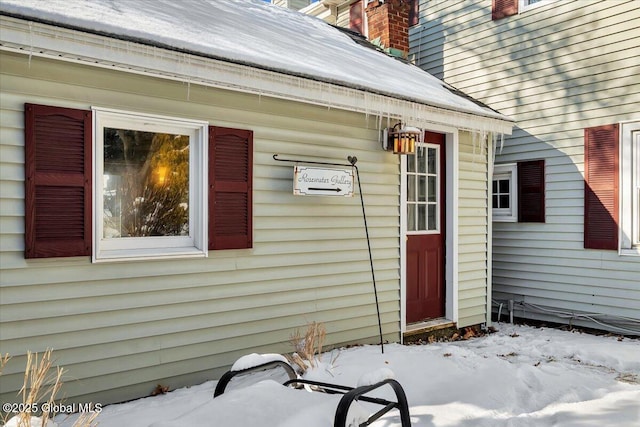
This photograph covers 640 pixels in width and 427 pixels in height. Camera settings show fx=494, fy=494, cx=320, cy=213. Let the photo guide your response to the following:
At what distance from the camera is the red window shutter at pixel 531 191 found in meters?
6.60

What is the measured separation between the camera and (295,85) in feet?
13.5

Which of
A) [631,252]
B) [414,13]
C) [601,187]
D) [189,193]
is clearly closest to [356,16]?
[414,13]

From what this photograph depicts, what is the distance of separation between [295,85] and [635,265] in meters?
4.47

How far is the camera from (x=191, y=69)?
3.56m

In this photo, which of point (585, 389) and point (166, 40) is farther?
point (585, 389)

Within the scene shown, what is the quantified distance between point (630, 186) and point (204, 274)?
4.94 metres

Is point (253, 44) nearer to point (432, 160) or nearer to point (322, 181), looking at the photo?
point (322, 181)

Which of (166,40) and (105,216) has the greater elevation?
(166,40)

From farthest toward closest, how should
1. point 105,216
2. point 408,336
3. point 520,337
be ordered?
point 520,337
point 408,336
point 105,216

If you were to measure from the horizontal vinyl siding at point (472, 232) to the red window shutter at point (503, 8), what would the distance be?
2.14m

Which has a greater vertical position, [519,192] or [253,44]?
[253,44]

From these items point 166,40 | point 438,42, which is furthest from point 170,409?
point 438,42

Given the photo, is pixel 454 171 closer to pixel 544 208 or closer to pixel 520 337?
pixel 544 208

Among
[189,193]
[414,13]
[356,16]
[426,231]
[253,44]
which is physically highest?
[356,16]
